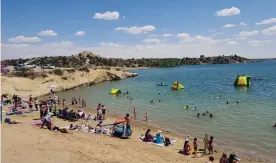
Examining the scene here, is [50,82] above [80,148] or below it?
above

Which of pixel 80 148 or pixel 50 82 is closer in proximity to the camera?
pixel 80 148

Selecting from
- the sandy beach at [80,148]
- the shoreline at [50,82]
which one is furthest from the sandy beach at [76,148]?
the shoreline at [50,82]

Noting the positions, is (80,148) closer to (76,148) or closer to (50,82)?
(76,148)

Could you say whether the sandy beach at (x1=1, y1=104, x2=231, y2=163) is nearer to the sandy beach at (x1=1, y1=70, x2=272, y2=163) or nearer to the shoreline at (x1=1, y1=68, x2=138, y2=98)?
the sandy beach at (x1=1, y1=70, x2=272, y2=163)

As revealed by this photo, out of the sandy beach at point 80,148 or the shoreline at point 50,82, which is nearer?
the sandy beach at point 80,148

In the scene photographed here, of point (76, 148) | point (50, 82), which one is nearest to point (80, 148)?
point (76, 148)

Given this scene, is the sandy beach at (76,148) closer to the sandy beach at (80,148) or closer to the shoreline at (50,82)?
the sandy beach at (80,148)

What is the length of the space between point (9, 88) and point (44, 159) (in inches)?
1451

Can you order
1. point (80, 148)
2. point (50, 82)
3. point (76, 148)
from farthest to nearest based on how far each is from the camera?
point (50, 82) < point (80, 148) < point (76, 148)

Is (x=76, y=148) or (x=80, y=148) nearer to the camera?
(x=76, y=148)

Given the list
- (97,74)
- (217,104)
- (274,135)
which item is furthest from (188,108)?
(97,74)

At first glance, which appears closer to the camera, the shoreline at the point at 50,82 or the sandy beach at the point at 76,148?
the sandy beach at the point at 76,148

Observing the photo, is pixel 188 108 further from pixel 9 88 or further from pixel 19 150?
pixel 9 88

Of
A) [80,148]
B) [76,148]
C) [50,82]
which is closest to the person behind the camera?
[76,148]
